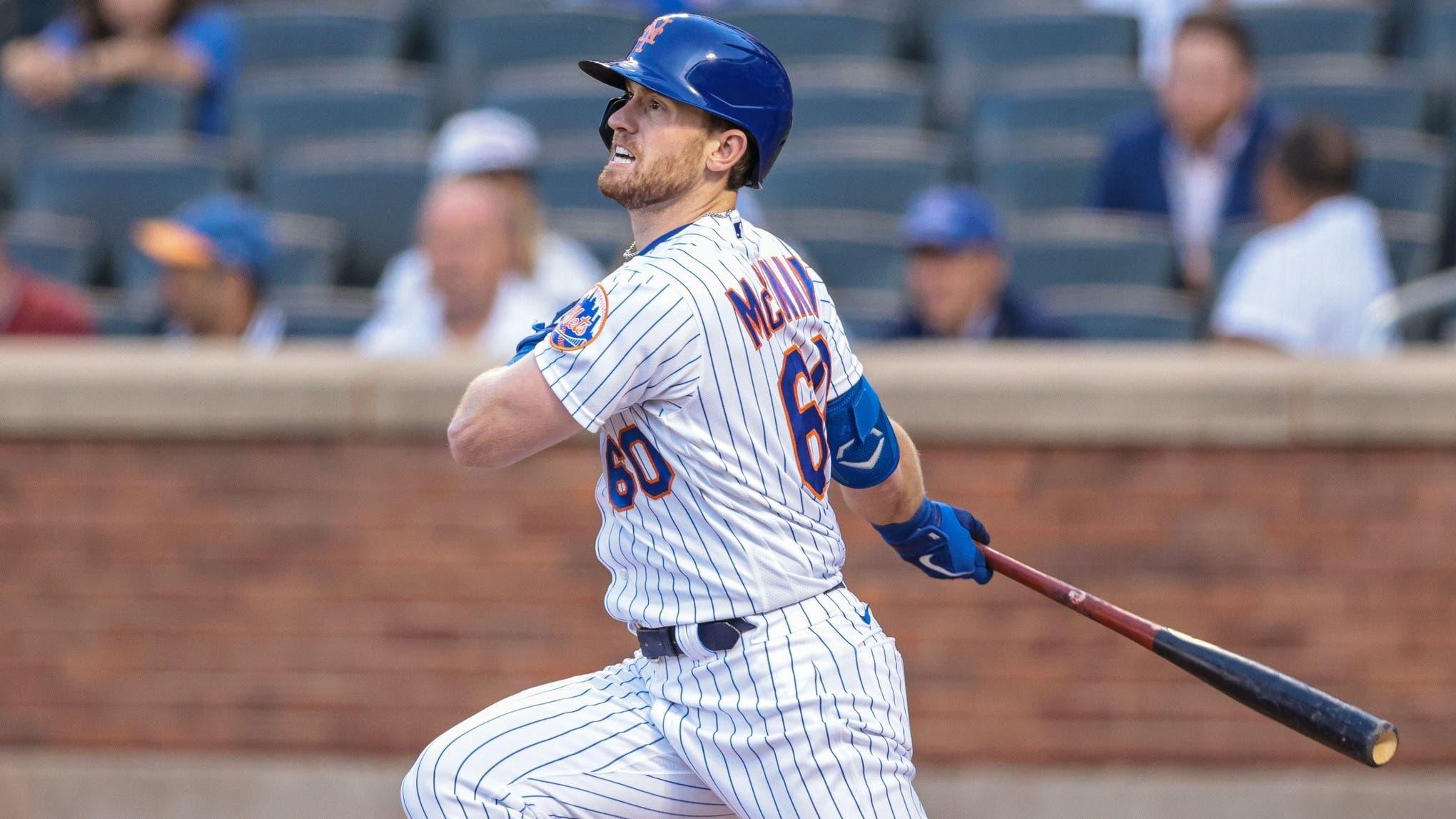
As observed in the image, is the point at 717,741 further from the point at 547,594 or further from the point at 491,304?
the point at 491,304

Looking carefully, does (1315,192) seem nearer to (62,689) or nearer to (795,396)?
(795,396)

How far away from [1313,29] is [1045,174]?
1.40 meters

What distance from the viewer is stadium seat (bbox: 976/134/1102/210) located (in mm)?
6754

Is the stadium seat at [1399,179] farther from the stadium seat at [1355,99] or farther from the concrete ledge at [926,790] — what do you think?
the concrete ledge at [926,790]

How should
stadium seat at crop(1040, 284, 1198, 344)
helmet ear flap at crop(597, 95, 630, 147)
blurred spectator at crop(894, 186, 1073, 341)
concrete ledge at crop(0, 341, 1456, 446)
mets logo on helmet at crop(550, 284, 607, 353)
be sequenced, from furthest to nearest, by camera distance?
stadium seat at crop(1040, 284, 1198, 344) → blurred spectator at crop(894, 186, 1073, 341) → concrete ledge at crop(0, 341, 1456, 446) → helmet ear flap at crop(597, 95, 630, 147) → mets logo on helmet at crop(550, 284, 607, 353)

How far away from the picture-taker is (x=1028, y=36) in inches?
290

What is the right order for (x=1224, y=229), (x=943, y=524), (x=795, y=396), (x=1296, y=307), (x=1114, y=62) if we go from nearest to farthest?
(x=795, y=396), (x=943, y=524), (x=1296, y=307), (x=1224, y=229), (x=1114, y=62)

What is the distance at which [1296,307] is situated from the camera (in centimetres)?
559

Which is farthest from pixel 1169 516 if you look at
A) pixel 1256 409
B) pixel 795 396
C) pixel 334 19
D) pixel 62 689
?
pixel 334 19

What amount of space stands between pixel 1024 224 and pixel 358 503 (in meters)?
2.57

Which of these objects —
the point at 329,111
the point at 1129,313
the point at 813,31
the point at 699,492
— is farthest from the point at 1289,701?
the point at 329,111

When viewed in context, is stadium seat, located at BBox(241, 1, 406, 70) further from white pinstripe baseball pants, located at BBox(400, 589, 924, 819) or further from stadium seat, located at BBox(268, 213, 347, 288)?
white pinstripe baseball pants, located at BBox(400, 589, 924, 819)

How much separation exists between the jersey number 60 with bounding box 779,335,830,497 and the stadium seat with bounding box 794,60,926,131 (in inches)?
165

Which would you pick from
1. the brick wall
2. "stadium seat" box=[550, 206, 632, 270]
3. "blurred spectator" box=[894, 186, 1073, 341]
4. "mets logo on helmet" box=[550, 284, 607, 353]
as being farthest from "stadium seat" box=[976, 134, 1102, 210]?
"mets logo on helmet" box=[550, 284, 607, 353]
